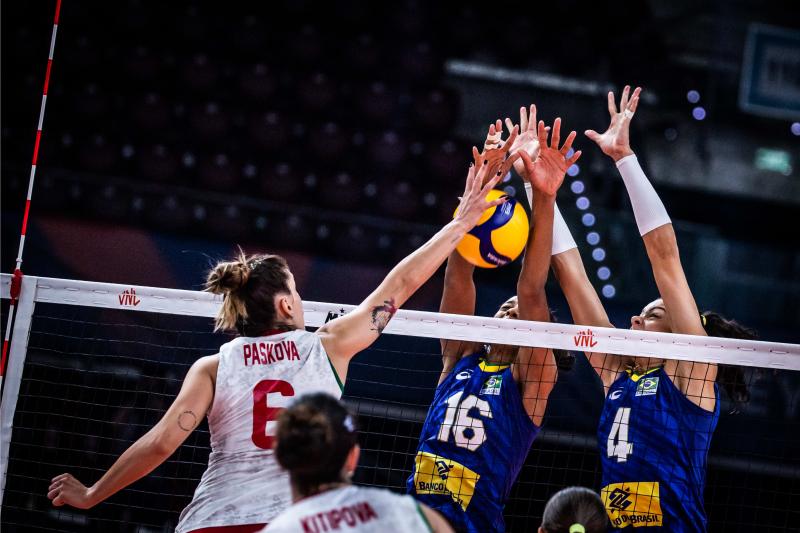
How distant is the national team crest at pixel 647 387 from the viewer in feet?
13.9

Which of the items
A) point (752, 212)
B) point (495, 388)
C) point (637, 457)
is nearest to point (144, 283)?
point (495, 388)

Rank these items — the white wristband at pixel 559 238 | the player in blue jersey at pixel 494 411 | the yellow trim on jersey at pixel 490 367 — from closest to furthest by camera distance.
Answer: the player in blue jersey at pixel 494 411, the yellow trim on jersey at pixel 490 367, the white wristband at pixel 559 238

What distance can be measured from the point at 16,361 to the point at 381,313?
202cm

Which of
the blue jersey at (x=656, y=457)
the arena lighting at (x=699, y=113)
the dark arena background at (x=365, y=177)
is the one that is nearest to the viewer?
the blue jersey at (x=656, y=457)

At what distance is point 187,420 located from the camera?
10.9 ft

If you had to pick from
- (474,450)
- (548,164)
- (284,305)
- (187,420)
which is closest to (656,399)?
(474,450)

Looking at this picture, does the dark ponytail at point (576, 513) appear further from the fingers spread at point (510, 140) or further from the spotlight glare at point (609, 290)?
the spotlight glare at point (609, 290)

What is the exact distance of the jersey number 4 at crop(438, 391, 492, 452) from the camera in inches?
165

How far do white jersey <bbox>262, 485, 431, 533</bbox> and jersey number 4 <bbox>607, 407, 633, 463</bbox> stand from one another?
1832mm

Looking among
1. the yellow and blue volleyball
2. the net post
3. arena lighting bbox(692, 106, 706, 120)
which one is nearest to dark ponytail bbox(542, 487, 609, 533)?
the yellow and blue volleyball

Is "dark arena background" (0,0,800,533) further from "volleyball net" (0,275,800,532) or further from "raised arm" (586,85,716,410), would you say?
"raised arm" (586,85,716,410)

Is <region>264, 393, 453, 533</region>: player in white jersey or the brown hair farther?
the brown hair

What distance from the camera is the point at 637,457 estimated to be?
411cm

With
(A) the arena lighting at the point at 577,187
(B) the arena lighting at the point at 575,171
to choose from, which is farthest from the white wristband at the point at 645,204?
(B) the arena lighting at the point at 575,171
